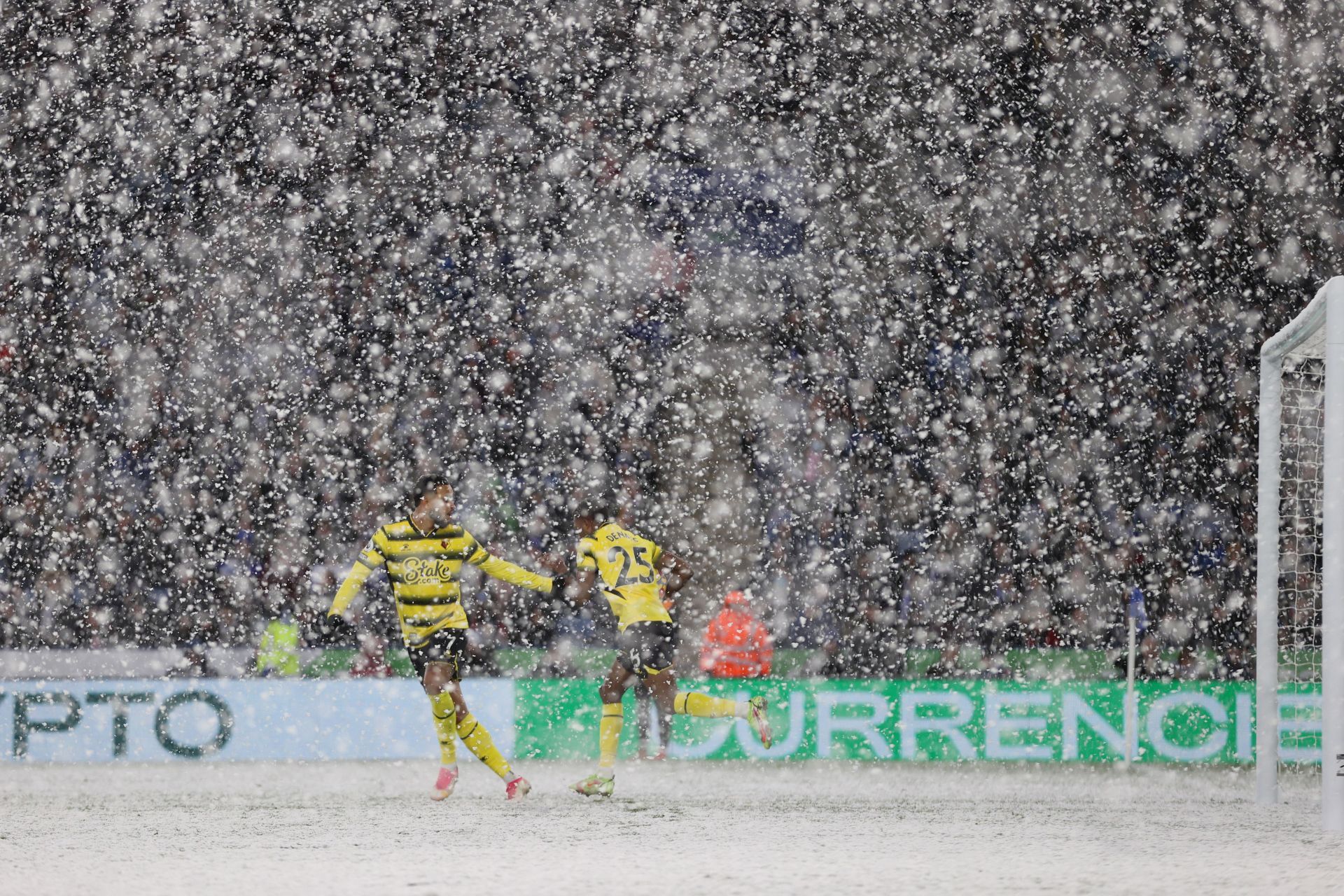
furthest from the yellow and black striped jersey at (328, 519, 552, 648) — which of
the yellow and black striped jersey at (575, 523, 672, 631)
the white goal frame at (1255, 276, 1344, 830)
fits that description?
the white goal frame at (1255, 276, 1344, 830)

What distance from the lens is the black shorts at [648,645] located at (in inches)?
262

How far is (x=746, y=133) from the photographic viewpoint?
16.0 metres

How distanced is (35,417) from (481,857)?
11.0 meters

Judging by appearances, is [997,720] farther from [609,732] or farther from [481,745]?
[481,745]

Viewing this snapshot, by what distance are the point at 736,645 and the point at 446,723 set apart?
380cm

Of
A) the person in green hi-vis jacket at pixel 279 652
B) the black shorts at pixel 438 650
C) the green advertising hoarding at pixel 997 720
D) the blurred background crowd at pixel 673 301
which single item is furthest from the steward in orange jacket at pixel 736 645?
the black shorts at pixel 438 650

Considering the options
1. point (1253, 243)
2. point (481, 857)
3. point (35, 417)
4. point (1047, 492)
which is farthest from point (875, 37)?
point (481, 857)

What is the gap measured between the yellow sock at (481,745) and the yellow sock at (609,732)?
41 centimetres

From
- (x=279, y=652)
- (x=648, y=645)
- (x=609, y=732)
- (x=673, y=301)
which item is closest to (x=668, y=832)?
(x=609, y=732)

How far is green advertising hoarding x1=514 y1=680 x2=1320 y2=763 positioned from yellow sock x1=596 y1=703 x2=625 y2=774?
1.75m

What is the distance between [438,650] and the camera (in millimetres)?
6289

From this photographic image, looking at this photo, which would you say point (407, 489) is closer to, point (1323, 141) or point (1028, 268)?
point (1028, 268)

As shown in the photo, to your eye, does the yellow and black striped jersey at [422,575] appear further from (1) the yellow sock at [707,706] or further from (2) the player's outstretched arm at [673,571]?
(1) the yellow sock at [707,706]

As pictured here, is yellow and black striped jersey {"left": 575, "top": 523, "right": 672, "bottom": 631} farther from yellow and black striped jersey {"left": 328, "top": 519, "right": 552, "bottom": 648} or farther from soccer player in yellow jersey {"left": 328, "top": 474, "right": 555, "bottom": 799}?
yellow and black striped jersey {"left": 328, "top": 519, "right": 552, "bottom": 648}
